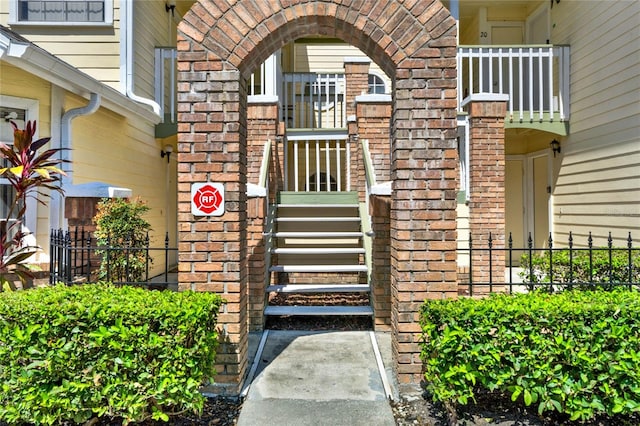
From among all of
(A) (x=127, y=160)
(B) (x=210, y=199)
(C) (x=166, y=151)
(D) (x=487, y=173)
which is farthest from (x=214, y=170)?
(C) (x=166, y=151)

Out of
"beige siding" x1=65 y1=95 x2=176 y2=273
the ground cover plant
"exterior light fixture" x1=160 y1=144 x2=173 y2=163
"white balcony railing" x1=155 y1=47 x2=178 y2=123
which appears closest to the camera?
the ground cover plant

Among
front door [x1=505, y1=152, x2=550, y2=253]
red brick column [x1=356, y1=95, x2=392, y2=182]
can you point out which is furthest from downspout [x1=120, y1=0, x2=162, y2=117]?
front door [x1=505, y1=152, x2=550, y2=253]

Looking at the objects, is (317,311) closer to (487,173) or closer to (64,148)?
(487,173)

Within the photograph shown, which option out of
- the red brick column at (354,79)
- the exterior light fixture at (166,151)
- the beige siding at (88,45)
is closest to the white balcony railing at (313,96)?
the red brick column at (354,79)

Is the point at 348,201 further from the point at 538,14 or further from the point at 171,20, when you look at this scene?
the point at 538,14

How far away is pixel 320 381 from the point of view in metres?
3.37

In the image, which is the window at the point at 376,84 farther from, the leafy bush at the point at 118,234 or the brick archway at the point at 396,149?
the brick archway at the point at 396,149

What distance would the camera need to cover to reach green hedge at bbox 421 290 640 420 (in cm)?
253

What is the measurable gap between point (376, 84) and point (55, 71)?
7544 mm

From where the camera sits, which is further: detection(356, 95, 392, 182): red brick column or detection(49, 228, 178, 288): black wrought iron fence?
detection(356, 95, 392, 182): red brick column

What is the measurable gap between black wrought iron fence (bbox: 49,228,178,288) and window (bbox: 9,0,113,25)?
3.85 meters

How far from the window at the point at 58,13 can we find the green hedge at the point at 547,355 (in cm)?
698

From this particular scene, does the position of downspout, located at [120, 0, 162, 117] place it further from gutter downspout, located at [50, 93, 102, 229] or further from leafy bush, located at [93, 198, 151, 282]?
leafy bush, located at [93, 198, 151, 282]

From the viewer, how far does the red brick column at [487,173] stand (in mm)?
6120
